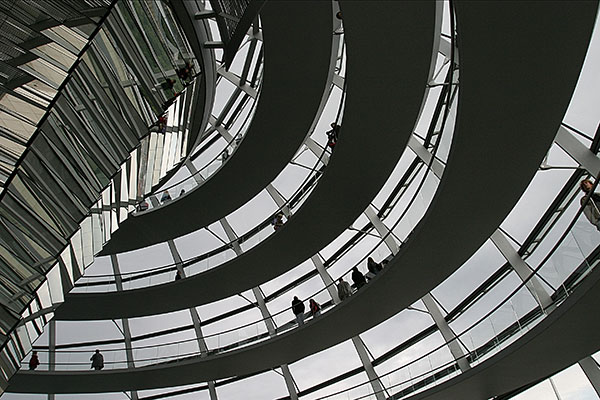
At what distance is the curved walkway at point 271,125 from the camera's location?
12.7 meters

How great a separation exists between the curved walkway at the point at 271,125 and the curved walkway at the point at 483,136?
1.86 meters

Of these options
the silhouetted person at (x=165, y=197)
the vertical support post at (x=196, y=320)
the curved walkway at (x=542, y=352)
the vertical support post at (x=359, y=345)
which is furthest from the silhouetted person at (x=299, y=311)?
the silhouetted person at (x=165, y=197)

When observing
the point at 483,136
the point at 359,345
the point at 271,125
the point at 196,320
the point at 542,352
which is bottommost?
the point at 542,352

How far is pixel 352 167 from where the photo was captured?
15.8 m

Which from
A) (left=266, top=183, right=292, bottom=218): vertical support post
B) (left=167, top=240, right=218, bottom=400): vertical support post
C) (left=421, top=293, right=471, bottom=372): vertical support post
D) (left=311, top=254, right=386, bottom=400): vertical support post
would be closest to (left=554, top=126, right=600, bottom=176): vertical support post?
(left=421, top=293, right=471, bottom=372): vertical support post

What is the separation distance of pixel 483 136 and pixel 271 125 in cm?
693

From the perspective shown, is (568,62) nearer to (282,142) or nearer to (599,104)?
(599,104)

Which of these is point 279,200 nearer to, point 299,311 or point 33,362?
point 299,311

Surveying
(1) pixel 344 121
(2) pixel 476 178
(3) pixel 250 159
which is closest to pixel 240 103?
(3) pixel 250 159

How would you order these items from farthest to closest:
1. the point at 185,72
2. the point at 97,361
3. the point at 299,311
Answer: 1. the point at 97,361
2. the point at 299,311
3. the point at 185,72

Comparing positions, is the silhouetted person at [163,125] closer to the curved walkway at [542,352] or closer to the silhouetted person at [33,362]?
the curved walkway at [542,352]

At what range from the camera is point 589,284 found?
37.0ft

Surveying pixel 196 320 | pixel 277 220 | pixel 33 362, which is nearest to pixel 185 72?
pixel 277 220

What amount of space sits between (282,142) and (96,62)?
31.2 feet
